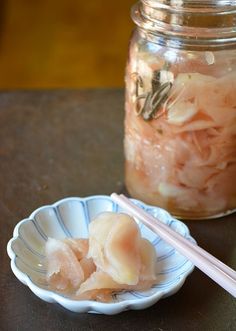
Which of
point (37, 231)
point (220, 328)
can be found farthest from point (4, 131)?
point (220, 328)

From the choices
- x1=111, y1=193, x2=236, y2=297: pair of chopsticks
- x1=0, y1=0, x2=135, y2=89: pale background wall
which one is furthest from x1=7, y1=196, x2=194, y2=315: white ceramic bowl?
x1=0, y1=0, x2=135, y2=89: pale background wall

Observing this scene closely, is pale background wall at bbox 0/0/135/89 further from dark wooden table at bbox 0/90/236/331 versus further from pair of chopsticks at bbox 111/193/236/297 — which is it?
pair of chopsticks at bbox 111/193/236/297

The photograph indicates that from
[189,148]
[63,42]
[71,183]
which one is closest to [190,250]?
[189,148]

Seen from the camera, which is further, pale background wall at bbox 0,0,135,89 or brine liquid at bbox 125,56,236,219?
pale background wall at bbox 0,0,135,89

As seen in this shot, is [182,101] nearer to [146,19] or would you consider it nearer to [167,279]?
[146,19]

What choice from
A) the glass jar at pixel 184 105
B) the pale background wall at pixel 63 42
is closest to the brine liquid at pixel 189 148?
the glass jar at pixel 184 105

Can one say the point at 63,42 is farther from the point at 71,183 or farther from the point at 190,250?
the point at 190,250

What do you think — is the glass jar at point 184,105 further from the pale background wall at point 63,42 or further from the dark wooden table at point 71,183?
the pale background wall at point 63,42

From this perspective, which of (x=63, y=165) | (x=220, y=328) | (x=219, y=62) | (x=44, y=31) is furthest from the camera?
(x=44, y=31)
